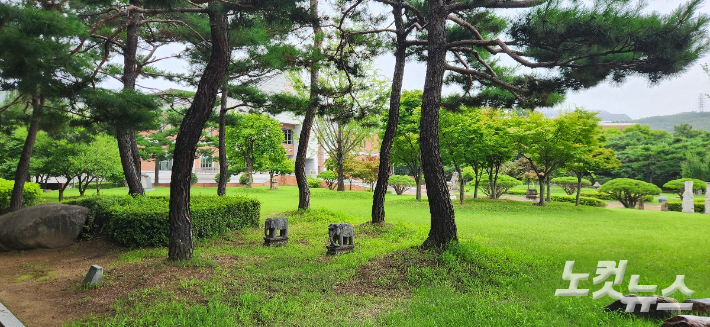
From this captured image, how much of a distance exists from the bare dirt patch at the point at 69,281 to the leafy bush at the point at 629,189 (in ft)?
62.0

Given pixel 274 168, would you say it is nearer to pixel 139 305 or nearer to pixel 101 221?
pixel 101 221

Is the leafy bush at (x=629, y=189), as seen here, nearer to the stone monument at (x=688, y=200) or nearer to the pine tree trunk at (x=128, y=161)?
the stone monument at (x=688, y=200)

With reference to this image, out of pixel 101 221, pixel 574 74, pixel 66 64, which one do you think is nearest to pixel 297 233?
pixel 101 221

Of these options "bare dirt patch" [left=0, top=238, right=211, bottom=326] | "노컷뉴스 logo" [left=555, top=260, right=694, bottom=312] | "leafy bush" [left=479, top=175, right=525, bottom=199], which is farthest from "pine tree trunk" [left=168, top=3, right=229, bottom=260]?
"leafy bush" [left=479, top=175, right=525, bottom=199]

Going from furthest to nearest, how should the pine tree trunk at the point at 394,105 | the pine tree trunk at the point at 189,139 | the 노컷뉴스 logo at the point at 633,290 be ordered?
the pine tree trunk at the point at 394,105 < the pine tree trunk at the point at 189,139 < the 노컷뉴스 logo at the point at 633,290

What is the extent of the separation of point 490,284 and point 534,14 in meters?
3.19

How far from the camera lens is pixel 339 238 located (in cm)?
604

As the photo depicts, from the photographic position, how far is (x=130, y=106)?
6.27 m

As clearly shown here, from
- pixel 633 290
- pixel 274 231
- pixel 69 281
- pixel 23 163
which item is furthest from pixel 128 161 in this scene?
pixel 633 290

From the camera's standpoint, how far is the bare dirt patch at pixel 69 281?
3.77 m

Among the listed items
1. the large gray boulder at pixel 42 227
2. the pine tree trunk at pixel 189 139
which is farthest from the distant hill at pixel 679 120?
the large gray boulder at pixel 42 227

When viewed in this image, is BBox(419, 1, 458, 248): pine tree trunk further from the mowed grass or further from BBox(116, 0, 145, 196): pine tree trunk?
BBox(116, 0, 145, 196): pine tree trunk

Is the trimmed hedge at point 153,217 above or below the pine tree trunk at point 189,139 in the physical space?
below

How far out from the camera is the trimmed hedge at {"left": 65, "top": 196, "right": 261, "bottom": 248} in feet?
21.2
